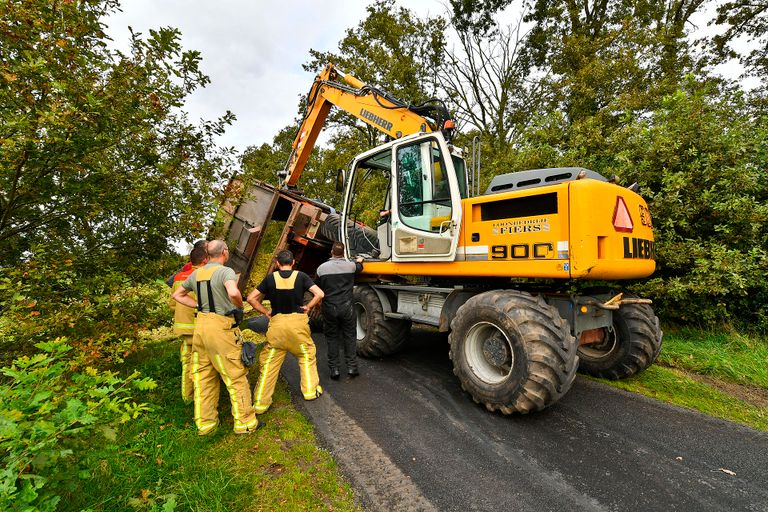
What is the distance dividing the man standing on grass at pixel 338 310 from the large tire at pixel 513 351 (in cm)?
144

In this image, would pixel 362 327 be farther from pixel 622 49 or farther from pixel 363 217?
pixel 622 49

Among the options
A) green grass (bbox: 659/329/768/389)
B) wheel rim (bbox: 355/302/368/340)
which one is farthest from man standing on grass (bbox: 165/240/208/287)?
green grass (bbox: 659/329/768/389)

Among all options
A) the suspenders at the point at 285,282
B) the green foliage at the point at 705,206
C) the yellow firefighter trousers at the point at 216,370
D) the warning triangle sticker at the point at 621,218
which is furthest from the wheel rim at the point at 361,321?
the green foliage at the point at 705,206

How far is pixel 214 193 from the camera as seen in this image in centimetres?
366

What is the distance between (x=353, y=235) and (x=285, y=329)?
253cm

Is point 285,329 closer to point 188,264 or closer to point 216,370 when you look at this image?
point 216,370

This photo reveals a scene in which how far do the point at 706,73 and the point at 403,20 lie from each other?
1039 centimetres

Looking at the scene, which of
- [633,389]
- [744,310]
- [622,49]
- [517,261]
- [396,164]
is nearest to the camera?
[517,261]

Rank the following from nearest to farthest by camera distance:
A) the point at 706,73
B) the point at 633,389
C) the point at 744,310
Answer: the point at 633,389 < the point at 744,310 < the point at 706,73

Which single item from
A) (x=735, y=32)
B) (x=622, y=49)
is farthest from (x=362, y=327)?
(x=735, y=32)

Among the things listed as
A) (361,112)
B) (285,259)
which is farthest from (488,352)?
(361,112)

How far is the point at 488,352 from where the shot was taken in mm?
3605

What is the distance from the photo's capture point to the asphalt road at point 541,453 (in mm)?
2336

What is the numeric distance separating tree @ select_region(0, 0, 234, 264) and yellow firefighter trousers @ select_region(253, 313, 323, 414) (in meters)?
1.34
